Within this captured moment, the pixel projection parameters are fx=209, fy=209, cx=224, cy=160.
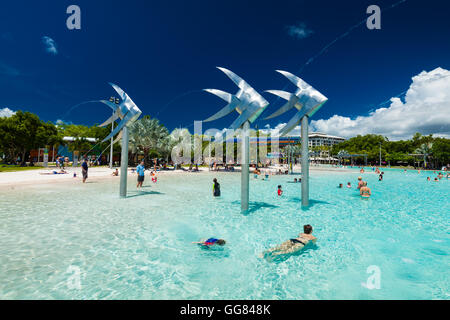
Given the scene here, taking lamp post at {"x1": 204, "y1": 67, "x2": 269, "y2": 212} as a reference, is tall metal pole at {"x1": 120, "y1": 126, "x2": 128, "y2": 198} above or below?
below

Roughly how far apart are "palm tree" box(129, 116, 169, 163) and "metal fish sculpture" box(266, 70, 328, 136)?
3658 centimetres

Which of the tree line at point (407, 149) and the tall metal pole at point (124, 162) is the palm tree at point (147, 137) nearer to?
the tall metal pole at point (124, 162)

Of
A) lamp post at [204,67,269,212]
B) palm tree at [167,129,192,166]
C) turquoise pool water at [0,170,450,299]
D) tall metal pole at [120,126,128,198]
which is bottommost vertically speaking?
turquoise pool water at [0,170,450,299]

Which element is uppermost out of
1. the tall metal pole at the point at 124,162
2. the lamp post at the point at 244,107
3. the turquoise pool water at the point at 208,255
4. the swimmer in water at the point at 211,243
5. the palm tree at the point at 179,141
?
the palm tree at the point at 179,141

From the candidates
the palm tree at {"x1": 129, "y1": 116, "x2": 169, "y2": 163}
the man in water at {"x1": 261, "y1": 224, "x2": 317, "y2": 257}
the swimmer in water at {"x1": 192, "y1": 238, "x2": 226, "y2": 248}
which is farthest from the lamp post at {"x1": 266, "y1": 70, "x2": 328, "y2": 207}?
the palm tree at {"x1": 129, "y1": 116, "x2": 169, "y2": 163}

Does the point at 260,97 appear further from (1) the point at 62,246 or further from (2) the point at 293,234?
(1) the point at 62,246

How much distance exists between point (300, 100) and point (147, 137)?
1502 inches

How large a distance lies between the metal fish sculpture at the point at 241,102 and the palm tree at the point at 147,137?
1430 inches

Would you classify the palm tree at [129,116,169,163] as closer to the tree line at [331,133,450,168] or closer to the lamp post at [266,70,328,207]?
the lamp post at [266,70,328,207]

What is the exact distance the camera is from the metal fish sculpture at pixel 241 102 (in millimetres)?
10065

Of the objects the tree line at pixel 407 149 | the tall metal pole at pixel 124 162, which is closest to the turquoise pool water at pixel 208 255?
the tall metal pole at pixel 124 162

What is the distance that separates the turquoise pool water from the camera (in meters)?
4.34
